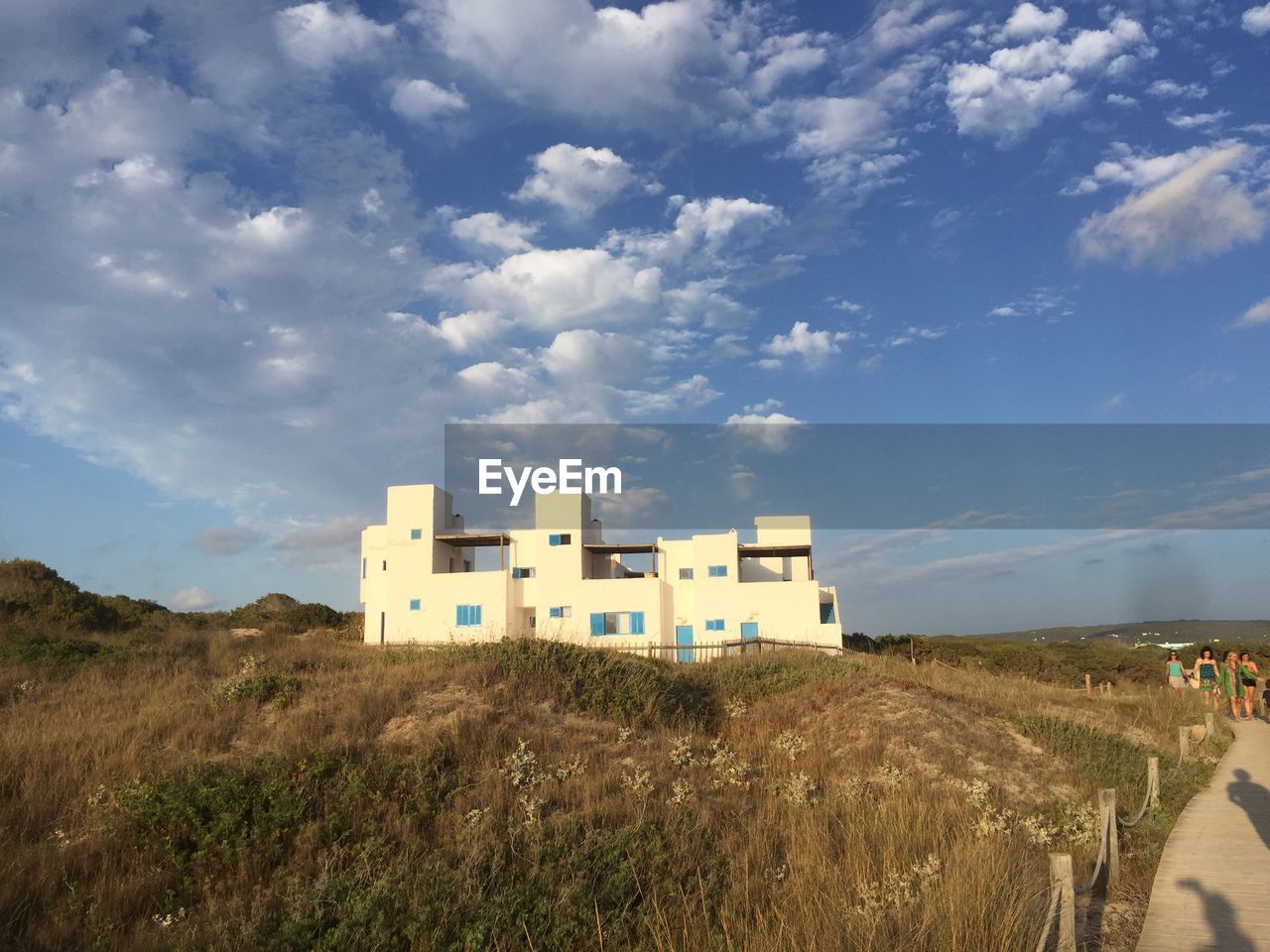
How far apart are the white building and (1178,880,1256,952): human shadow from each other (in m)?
29.4

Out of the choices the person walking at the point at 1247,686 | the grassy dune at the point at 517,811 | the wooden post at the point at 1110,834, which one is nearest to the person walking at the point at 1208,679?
the person walking at the point at 1247,686

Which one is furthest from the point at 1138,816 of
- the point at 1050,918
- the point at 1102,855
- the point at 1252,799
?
the point at 1050,918

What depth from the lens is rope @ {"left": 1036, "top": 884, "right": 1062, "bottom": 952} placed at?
482cm

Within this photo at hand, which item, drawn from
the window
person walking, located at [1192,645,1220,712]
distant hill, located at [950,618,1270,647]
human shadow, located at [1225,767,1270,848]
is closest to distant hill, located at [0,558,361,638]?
the window

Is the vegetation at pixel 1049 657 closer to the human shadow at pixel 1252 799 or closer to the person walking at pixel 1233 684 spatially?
the person walking at pixel 1233 684

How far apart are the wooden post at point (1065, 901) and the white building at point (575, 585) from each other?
3113 centimetres

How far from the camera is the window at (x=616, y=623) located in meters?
37.4

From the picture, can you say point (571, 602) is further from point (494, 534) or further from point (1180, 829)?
point (1180, 829)

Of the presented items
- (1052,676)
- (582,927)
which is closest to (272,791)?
(582,927)

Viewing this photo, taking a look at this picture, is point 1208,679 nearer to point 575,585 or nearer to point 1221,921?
point 1221,921

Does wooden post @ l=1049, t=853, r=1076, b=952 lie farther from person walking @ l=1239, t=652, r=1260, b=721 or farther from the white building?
the white building

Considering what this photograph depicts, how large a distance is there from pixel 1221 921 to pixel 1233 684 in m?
20.8

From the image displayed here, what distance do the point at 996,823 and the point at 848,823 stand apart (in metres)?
1.62

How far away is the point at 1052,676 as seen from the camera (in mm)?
40750
